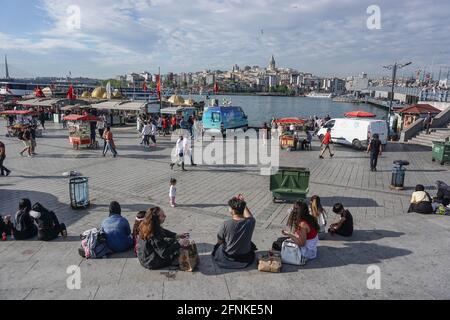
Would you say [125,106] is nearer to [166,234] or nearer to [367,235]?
[166,234]

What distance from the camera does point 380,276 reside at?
563cm

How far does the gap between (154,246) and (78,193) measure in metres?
4.03

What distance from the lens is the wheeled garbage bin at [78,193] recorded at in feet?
28.5

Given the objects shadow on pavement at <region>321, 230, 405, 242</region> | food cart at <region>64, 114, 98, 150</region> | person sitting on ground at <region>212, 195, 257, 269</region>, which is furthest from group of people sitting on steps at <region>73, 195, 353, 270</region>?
food cart at <region>64, 114, 98, 150</region>

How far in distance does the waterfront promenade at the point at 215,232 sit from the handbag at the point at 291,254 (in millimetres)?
146

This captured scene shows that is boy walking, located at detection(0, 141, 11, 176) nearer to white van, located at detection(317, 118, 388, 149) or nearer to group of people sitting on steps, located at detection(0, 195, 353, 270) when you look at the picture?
group of people sitting on steps, located at detection(0, 195, 353, 270)

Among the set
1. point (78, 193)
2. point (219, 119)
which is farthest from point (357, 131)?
point (78, 193)

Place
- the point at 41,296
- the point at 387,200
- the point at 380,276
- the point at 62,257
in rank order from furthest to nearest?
the point at 387,200, the point at 62,257, the point at 380,276, the point at 41,296

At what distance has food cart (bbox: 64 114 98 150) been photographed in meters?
18.2

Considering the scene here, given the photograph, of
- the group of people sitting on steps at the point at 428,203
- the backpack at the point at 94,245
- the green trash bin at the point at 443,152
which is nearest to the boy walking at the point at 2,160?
the backpack at the point at 94,245
